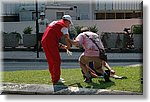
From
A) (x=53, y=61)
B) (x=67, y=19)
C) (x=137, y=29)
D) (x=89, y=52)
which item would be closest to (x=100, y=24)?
(x=89, y=52)

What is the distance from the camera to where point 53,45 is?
6.40m

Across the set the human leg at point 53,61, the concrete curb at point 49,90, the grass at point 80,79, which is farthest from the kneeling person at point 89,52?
the concrete curb at point 49,90

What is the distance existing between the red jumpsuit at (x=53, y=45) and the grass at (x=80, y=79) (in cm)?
Answer: 12

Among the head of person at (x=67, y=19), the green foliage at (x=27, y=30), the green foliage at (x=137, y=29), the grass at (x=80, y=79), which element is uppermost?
the head of person at (x=67, y=19)

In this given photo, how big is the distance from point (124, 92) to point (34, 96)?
44.2 inches

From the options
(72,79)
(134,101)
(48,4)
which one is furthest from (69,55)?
(134,101)

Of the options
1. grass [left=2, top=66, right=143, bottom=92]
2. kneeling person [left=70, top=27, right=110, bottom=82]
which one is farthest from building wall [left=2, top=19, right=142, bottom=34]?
grass [left=2, top=66, right=143, bottom=92]

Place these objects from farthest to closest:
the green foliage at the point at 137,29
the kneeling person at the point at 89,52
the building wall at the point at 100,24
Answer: the building wall at the point at 100,24, the kneeling person at the point at 89,52, the green foliage at the point at 137,29

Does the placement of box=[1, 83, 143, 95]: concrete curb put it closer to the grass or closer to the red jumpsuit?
the grass

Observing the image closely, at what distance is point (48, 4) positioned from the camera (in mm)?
6605

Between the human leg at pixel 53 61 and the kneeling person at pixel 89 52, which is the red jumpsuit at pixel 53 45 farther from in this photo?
the kneeling person at pixel 89 52

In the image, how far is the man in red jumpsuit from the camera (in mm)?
6371

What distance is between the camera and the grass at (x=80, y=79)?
6.13 m

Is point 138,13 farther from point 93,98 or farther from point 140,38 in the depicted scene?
point 93,98
